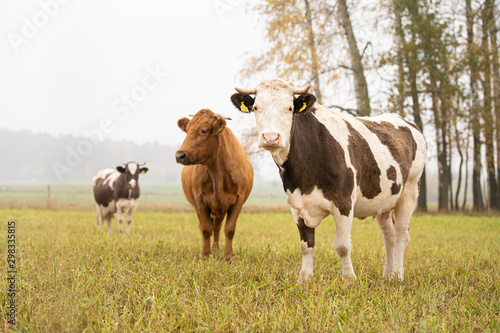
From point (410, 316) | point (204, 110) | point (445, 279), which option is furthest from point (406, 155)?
point (204, 110)

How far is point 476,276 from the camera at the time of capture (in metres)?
4.88

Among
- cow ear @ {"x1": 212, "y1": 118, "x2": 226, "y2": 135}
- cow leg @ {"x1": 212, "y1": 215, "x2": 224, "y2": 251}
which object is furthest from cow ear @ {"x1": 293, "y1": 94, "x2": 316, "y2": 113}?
cow leg @ {"x1": 212, "y1": 215, "x2": 224, "y2": 251}

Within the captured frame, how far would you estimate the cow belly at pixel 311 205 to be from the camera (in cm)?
413

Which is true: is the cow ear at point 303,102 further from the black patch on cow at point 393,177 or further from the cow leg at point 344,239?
the black patch on cow at point 393,177

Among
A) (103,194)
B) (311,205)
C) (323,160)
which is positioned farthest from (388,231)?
(103,194)

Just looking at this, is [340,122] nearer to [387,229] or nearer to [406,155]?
[406,155]

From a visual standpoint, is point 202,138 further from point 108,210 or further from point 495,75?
point 495,75

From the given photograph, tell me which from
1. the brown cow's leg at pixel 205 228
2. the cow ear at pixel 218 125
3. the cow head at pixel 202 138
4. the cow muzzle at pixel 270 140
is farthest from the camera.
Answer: the brown cow's leg at pixel 205 228

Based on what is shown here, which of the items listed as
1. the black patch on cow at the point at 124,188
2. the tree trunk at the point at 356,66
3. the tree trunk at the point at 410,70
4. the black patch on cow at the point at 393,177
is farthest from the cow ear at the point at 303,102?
the tree trunk at the point at 410,70

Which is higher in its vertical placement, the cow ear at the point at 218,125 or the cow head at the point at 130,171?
the cow ear at the point at 218,125

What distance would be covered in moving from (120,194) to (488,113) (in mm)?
15057

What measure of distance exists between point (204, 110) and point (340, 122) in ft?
7.57

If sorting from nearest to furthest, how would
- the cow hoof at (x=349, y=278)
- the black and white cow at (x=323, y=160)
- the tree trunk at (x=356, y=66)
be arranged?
1. the black and white cow at (x=323, y=160)
2. the cow hoof at (x=349, y=278)
3. the tree trunk at (x=356, y=66)

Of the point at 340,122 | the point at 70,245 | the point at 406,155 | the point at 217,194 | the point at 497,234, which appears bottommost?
the point at 497,234
